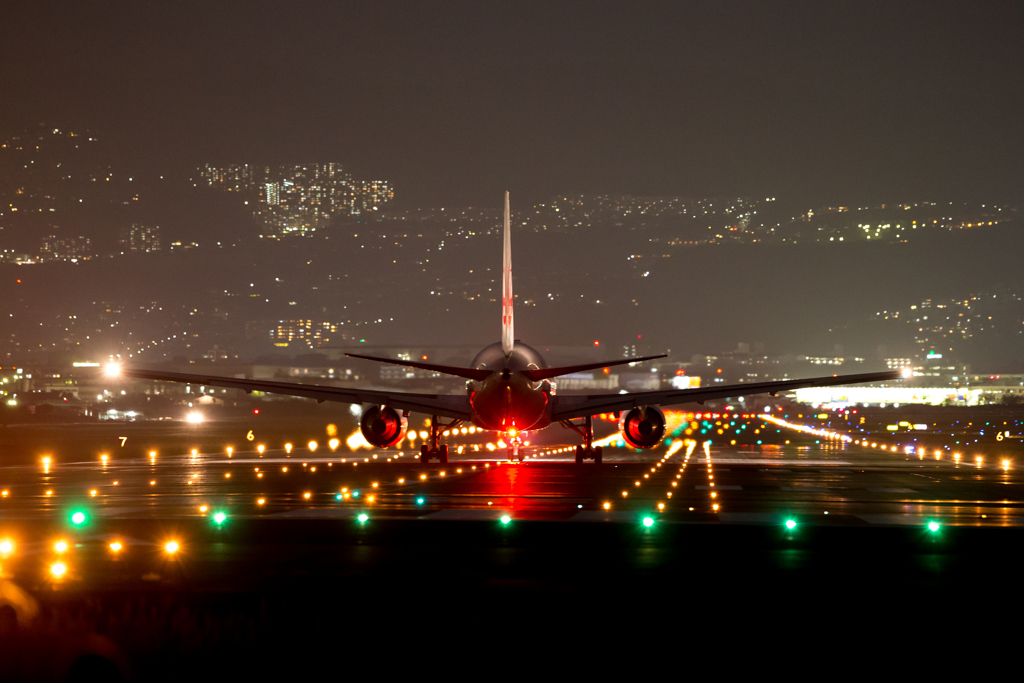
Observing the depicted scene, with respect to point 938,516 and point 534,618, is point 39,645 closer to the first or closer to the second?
point 534,618

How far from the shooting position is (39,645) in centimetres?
777

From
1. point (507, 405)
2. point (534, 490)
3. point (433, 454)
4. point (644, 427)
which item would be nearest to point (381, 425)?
point (433, 454)

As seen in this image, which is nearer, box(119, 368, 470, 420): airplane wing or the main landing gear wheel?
the main landing gear wheel

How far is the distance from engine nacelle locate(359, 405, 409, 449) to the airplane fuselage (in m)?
3.36

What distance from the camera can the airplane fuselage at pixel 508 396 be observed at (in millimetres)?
35188

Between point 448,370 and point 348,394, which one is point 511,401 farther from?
point 348,394

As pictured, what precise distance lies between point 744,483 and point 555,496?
7.48 meters

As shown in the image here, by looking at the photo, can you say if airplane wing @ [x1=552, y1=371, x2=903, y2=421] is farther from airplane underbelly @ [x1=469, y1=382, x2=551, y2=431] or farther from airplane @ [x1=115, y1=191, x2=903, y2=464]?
airplane underbelly @ [x1=469, y1=382, x2=551, y2=431]

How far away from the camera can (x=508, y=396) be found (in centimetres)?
3519

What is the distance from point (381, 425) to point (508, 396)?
6.65m

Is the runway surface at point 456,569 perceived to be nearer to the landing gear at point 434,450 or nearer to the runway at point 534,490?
the runway at point 534,490

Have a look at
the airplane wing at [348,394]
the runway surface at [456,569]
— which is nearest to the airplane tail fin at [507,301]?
the airplane wing at [348,394]

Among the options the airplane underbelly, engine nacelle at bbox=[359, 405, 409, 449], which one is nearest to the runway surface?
the airplane underbelly

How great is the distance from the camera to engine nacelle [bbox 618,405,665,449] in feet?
126
